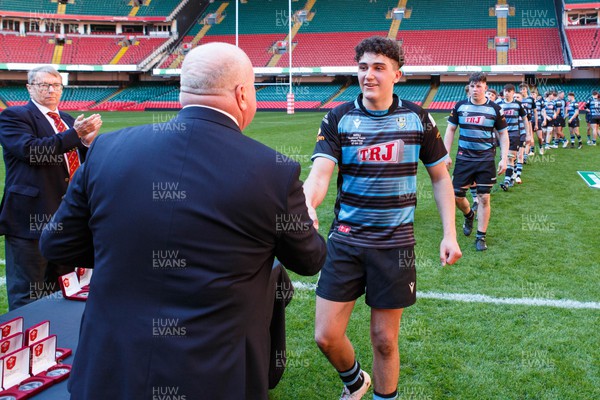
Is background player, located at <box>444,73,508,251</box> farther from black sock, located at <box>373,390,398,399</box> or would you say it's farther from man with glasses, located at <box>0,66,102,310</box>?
man with glasses, located at <box>0,66,102,310</box>

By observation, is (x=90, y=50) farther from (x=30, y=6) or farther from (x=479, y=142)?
(x=479, y=142)

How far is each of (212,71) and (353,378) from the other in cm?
249

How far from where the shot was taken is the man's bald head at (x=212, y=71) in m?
1.95

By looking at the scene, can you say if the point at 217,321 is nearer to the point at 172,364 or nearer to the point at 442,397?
the point at 172,364

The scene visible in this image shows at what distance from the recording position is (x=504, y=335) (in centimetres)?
506

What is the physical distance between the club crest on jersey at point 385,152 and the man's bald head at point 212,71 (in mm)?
1645

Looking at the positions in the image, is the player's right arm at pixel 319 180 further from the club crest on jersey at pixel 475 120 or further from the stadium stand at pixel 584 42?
the stadium stand at pixel 584 42

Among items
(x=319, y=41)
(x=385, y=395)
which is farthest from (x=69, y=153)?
(x=319, y=41)

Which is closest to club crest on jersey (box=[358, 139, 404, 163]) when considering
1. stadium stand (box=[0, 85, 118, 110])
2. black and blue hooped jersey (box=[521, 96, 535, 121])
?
black and blue hooped jersey (box=[521, 96, 535, 121])

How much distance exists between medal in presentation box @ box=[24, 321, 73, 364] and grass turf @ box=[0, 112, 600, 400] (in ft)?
5.13

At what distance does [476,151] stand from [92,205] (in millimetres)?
7220

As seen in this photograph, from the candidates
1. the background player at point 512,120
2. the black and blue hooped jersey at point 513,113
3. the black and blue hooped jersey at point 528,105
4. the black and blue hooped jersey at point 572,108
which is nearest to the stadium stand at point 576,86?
the black and blue hooped jersey at point 572,108

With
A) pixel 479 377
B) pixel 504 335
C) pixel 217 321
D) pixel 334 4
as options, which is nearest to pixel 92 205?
pixel 217 321

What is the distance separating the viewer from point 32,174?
4.70 meters
